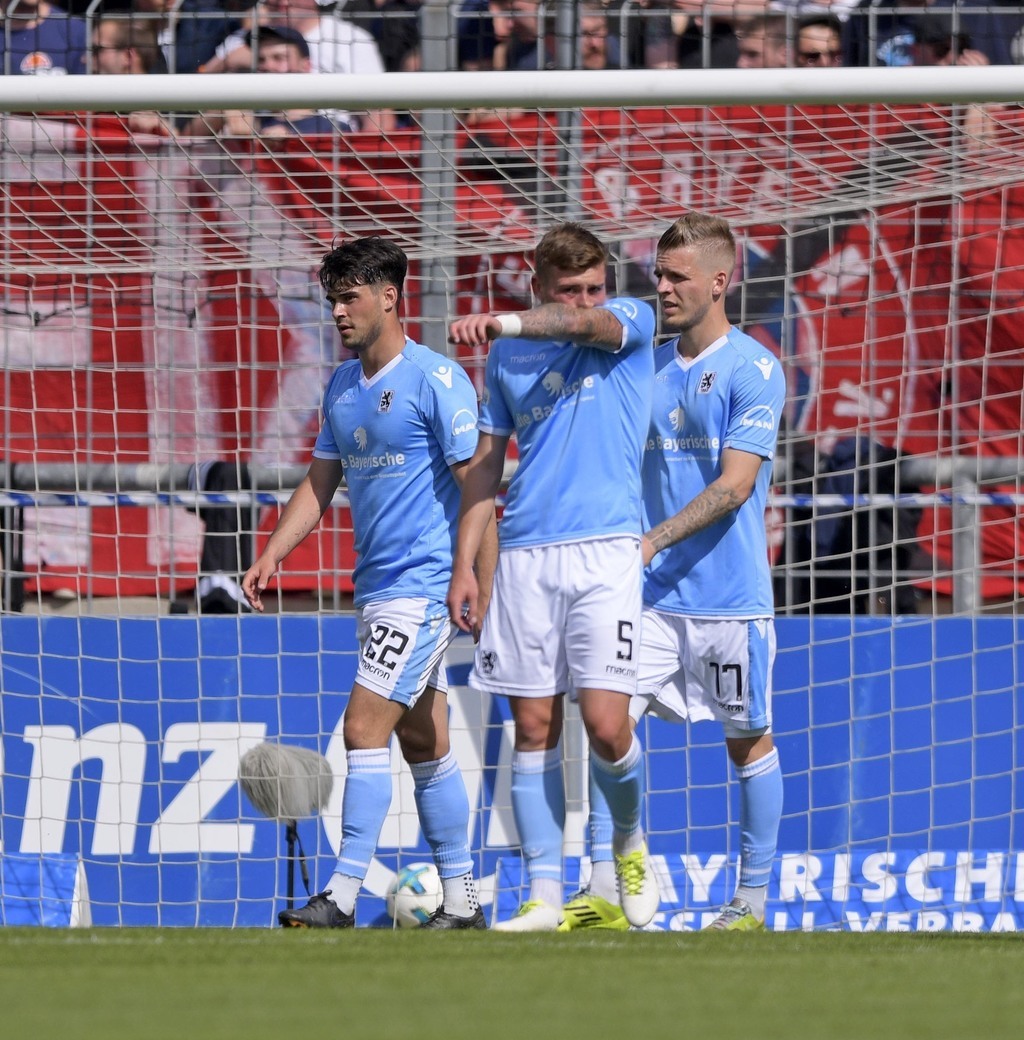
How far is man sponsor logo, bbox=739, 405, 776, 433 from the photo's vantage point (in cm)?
514

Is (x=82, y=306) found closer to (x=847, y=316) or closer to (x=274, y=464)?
(x=274, y=464)

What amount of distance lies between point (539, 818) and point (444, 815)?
0.38 m

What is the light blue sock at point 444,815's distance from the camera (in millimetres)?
5129

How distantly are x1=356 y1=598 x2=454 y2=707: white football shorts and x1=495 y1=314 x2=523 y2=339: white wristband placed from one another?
0.91 m

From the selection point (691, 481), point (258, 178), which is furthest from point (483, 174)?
point (691, 481)

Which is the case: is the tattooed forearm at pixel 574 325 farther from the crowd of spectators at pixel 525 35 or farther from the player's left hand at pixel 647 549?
the crowd of spectators at pixel 525 35

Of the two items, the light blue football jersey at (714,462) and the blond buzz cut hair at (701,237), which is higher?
the blond buzz cut hair at (701,237)

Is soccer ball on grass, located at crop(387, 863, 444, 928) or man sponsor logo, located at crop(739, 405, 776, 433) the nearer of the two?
man sponsor logo, located at crop(739, 405, 776, 433)

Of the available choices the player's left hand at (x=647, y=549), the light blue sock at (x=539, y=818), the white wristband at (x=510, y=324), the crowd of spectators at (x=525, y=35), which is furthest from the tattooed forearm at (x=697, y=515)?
the crowd of spectators at (x=525, y=35)

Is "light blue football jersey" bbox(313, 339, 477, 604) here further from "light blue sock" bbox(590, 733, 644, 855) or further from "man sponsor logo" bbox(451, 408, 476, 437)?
"light blue sock" bbox(590, 733, 644, 855)

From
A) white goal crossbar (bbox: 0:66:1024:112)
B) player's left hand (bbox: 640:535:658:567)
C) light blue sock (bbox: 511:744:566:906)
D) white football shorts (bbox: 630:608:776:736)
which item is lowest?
light blue sock (bbox: 511:744:566:906)

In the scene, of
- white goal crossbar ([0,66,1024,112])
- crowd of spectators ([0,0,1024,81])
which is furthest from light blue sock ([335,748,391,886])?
crowd of spectators ([0,0,1024,81])

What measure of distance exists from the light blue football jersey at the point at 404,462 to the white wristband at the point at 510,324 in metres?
0.59

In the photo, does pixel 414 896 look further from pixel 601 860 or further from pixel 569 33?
pixel 569 33
